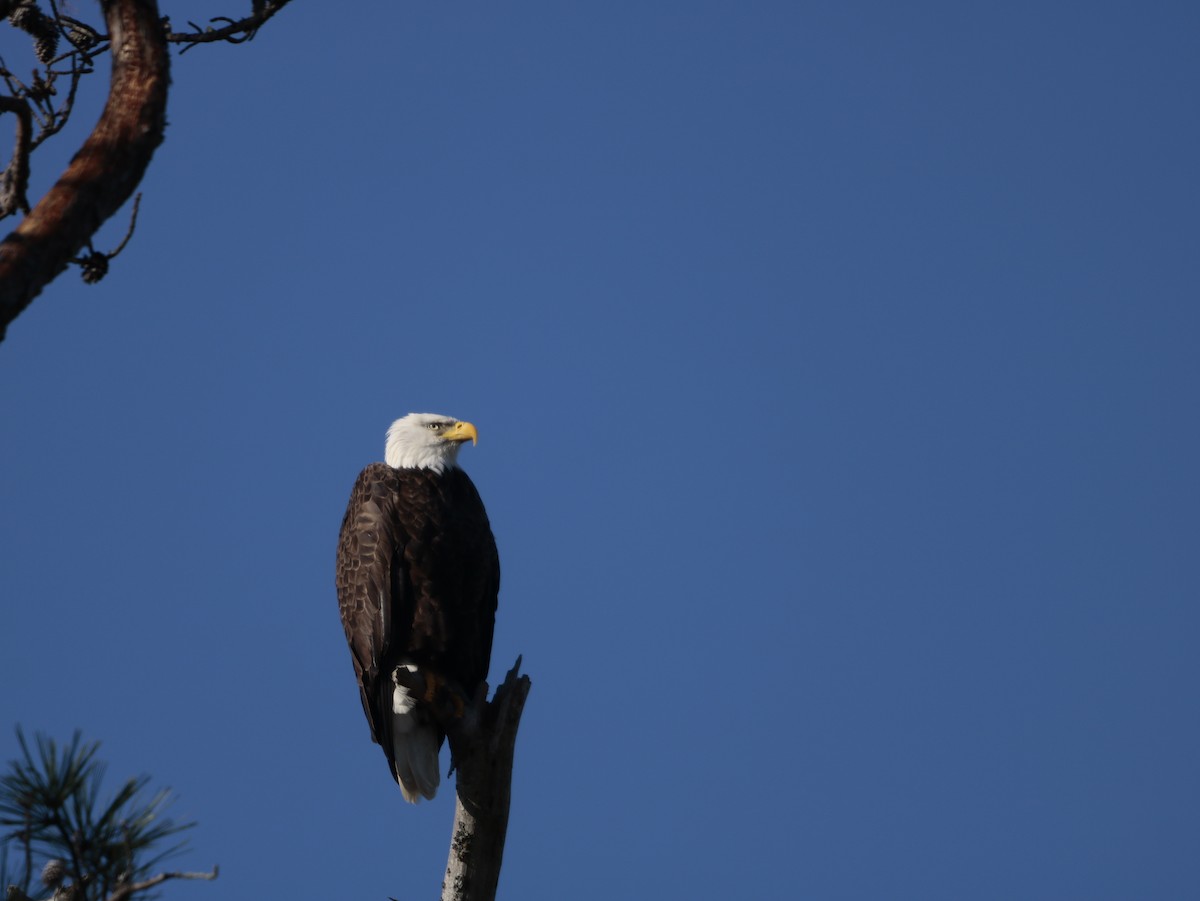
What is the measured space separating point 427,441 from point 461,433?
0.16 m

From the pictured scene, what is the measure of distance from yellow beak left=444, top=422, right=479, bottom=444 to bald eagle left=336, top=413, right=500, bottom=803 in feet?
1.23

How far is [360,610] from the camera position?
5.56 meters

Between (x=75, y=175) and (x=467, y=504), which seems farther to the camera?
(x=467, y=504)

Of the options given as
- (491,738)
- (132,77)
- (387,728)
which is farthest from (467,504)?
(132,77)

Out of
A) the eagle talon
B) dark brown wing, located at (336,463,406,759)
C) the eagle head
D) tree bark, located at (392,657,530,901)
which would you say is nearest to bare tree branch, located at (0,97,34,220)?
tree bark, located at (392,657,530,901)

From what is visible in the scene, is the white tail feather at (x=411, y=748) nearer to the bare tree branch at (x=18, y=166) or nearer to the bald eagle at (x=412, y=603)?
the bald eagle at (x=412, y=603)

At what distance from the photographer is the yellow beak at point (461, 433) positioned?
625cm

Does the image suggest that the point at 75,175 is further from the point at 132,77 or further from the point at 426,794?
the point at 426,794

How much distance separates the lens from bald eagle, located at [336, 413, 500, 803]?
5.55 metres

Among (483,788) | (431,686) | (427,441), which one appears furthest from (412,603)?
(483,788)

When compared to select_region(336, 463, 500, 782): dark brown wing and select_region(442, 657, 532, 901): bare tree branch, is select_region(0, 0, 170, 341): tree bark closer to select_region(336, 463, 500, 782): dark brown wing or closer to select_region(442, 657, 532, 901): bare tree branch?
select_region(442, 657, 532, 901): bare tree branch

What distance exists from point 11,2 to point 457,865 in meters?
2.84

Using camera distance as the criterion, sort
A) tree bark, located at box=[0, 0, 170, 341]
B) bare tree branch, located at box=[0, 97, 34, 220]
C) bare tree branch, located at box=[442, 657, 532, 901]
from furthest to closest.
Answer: bare tree branch, located at box=[442, 657, 532, 901], bare tree branch, located at box=[0, 97, 34, 220], tree bark, located at box=[0, 0, 170, 341]

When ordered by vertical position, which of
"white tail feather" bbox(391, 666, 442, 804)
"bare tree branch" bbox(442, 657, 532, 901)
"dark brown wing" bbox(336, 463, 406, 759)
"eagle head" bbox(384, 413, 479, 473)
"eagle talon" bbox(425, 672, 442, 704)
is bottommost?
"bare tree branch" bbox(442, 657, 532, 901)
